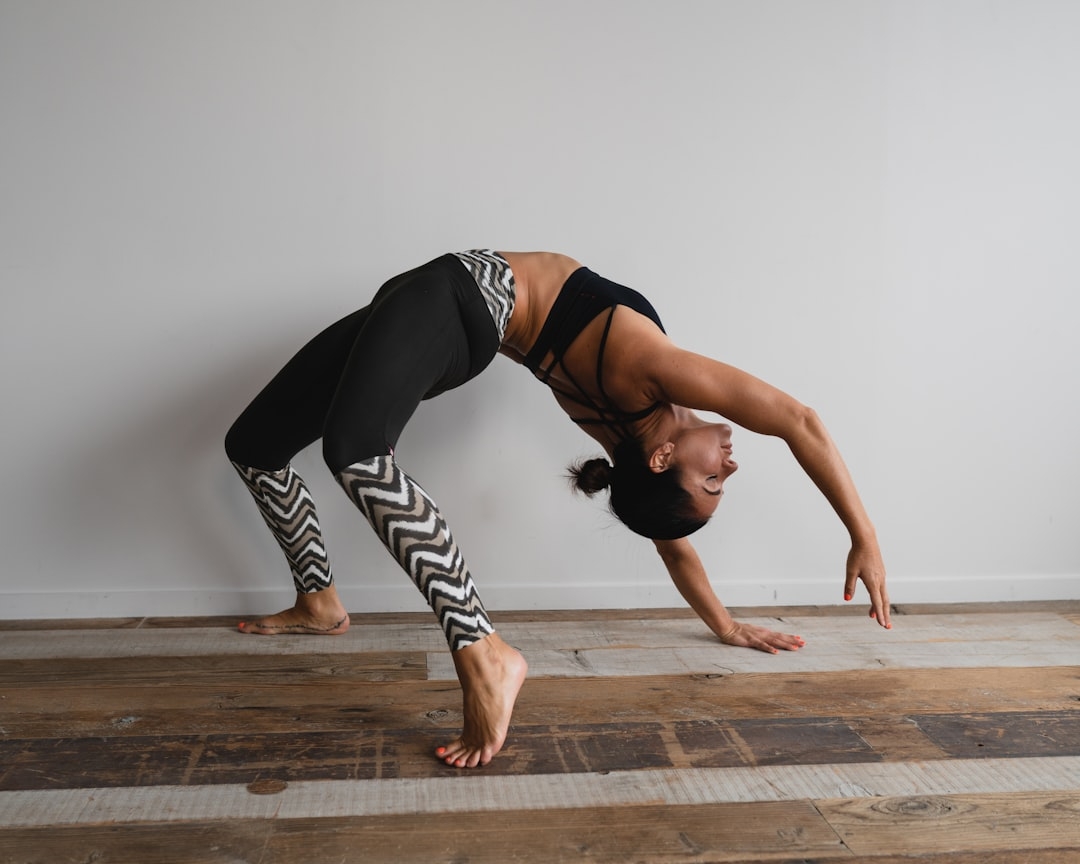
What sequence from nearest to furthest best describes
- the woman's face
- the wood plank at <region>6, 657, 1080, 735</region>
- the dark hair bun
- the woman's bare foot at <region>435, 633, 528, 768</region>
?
the woman's bare foot at <region>435, 633, 528, 768</region>
the wood plank at <region>6, 657, 1080, 735</region>
the woman's face
the dark hair bun

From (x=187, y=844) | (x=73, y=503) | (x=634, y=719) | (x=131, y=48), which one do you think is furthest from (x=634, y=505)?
(x=131, y=48)

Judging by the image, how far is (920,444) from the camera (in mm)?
→ 2674

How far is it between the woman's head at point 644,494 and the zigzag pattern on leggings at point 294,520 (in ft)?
2.33

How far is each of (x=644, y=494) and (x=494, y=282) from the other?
554 millimetres

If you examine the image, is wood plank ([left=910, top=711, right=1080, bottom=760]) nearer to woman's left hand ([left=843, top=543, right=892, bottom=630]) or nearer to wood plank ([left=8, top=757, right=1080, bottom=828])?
wood plank ([left=8, top=757, right=1080, bottom=828])

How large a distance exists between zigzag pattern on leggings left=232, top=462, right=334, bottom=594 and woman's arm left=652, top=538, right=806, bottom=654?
2.79 ft

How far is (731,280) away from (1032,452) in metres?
1.04

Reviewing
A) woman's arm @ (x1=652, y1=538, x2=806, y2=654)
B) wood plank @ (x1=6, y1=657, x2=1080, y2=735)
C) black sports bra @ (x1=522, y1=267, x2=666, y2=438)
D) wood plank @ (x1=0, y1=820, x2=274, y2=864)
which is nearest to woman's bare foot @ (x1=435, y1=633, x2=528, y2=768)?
wood plank @ (x1=6, y1=657, x2=1080, y2=735)

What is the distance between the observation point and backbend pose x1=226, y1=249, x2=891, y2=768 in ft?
5.48

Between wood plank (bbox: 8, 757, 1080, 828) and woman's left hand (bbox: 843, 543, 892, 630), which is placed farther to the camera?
woman's left hand (bbox: 843, 543, 892, 630)

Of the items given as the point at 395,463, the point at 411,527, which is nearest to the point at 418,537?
the point at 411,527

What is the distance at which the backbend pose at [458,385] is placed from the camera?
1669 mm

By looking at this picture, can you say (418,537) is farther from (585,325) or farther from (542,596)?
(542,596)

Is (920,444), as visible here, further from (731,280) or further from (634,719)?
(634,719)
